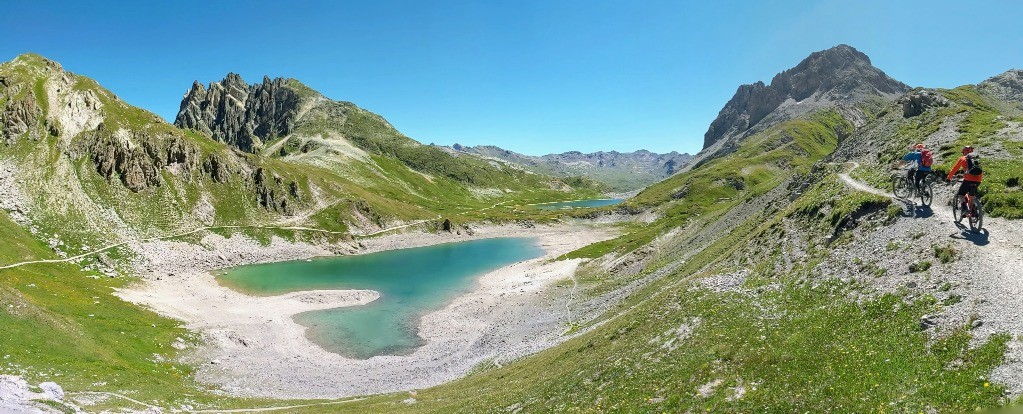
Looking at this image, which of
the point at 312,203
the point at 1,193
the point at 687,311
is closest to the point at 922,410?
the point at 687,311

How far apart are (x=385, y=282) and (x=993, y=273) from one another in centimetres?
9110

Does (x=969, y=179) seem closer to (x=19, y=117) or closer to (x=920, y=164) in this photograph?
(x=920, y=164)

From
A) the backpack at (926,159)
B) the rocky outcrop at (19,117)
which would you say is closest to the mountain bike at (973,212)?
the backpack at (926,159)

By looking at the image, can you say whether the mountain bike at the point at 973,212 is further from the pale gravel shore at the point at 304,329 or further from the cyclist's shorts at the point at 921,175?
the pale gravel shore at the point at 304,329

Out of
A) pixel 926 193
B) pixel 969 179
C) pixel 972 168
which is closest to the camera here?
pixel 972 168

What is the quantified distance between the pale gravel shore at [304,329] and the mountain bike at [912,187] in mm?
31798

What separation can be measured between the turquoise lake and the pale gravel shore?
2639mm

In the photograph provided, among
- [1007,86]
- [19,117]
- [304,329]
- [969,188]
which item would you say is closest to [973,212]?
[969,188]

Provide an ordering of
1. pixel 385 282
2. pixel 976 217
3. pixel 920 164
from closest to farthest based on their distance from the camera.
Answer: pixel 976 217
pixel 920 164
pixel 385 282

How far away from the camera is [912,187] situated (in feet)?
109

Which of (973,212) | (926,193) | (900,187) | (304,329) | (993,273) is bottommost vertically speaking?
(304,329)

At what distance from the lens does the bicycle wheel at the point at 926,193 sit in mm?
31327

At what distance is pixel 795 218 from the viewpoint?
4353 centimetres

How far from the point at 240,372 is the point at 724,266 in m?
50.3
